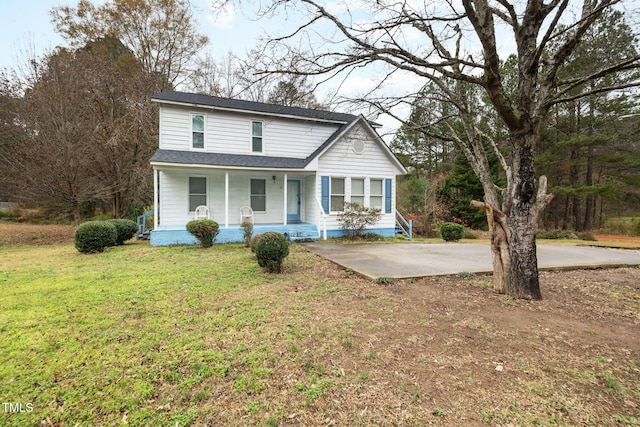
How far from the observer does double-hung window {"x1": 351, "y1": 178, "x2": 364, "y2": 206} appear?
13.1 meters

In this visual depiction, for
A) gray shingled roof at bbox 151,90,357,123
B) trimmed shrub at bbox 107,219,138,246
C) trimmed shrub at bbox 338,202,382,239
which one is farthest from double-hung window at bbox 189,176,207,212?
trimmed shrub at bbox 338,202,382,239

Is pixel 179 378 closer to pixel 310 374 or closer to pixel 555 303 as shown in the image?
pixel 310 374

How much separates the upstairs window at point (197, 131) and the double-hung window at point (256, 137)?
82.4 inches

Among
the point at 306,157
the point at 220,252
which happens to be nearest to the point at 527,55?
the point at 220,252

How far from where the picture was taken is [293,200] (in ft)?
45.3

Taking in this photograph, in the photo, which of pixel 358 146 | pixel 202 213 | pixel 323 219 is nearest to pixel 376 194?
pixel 358 146

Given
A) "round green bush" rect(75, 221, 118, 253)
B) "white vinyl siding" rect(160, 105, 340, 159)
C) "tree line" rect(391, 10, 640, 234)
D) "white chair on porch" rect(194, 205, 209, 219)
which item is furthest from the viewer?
"tree line" rect(391, 10, 640, 234)

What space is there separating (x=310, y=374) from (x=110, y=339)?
8.27ft

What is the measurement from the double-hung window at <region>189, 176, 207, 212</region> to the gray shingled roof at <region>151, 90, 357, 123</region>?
3077 millimetres

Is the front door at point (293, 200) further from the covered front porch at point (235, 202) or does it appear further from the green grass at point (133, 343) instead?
the green grass at point (133, 343)

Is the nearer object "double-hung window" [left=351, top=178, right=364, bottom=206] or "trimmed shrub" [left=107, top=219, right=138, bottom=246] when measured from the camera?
"trimmed shrub" [left=107, top=219, right=138, bottom=246]

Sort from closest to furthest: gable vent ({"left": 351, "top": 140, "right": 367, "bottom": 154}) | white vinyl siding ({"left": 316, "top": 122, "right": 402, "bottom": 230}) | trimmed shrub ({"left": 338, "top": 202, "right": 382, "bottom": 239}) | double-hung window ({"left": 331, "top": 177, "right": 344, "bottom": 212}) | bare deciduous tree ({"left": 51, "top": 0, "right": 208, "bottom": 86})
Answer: trimmed shrub ({"left": 338, "top": 202, "right": 382, "bottom": 239}) < white vinyl siding ({"left": 316, "top": 122, "right": 402, "bottom": 230}) < double-hung window ({"left": 331, "top": 177, "right": 344, "bottom": 212}) < gable vent ({"left": 351, "top": 140, "right": 367, "bottom": 154}) < bare deciduous tree ({"left": 51, "top": 0, "right": 208, "bottom": 86})

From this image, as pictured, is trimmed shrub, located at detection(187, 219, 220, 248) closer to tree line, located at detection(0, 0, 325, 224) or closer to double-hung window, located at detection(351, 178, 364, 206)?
tree line, located at detection(0, 0, 325, 224)

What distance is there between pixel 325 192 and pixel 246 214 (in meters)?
3.71
